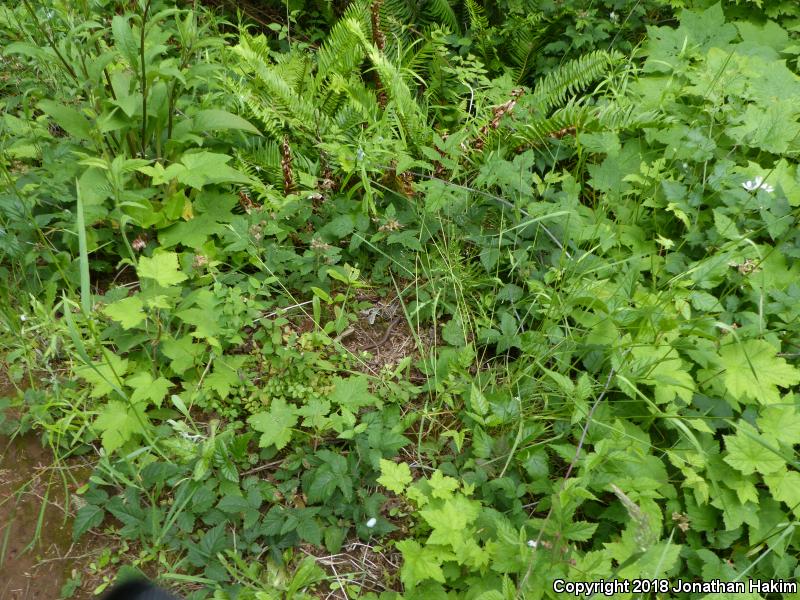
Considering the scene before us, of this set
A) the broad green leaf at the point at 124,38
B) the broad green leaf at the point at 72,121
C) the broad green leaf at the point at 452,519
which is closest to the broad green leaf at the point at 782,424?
the broad green leaf at the point at 452,519

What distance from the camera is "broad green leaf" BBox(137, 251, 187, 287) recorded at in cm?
227

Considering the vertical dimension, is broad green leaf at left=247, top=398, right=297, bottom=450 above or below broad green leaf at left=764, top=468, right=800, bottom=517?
below

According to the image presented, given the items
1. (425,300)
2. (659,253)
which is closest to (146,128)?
(425,300)

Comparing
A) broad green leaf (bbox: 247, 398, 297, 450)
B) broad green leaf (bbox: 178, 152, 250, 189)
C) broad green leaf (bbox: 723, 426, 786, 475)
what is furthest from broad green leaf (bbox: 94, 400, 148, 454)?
broad green leaf (bbox: 723, 426, 786, 475)

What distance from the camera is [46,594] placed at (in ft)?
6.32

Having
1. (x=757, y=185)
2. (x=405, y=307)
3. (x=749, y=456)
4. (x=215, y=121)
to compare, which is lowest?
(x=405, y=307)

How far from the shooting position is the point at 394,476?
1.99 meters

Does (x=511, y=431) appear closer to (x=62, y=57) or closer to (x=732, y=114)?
(x=732, y=114)

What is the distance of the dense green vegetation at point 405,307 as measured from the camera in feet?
6.50

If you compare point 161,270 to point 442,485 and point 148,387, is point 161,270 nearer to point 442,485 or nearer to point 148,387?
point 148,387

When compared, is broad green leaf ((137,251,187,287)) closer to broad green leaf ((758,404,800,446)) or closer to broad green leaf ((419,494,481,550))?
broad green leaf ((419,494,481,550))

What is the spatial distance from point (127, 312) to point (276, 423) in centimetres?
72

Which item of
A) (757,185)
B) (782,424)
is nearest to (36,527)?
(782,424)

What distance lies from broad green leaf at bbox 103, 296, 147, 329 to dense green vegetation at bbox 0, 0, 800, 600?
11 mm
